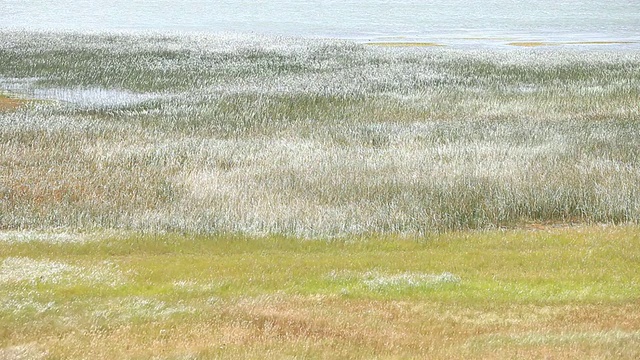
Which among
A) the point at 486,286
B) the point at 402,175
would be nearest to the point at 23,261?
the point at 486,286

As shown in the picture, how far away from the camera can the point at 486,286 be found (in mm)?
16953

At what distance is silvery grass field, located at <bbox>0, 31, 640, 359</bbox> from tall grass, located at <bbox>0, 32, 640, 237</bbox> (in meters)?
0.14

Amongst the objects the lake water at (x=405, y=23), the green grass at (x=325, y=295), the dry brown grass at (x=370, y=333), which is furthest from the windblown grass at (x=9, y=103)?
the lake water at (x=405, y=23)

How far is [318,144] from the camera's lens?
105ft

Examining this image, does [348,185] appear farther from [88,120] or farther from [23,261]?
[88,120]

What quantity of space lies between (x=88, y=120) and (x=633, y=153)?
22901mm

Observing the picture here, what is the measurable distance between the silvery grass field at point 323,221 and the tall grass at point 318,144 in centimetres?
14

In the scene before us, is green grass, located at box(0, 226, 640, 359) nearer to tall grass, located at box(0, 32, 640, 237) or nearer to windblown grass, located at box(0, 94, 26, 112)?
tall grass, located at box(0, 32, 640, 237)

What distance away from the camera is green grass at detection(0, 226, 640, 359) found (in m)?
13.3

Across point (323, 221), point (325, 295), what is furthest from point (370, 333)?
point (323, 221)

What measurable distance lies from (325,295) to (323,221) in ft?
20.0

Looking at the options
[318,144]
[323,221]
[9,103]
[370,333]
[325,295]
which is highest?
[370,333]

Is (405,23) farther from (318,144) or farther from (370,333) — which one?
(370,333)

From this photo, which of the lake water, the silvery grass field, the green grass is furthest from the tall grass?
the lake water
